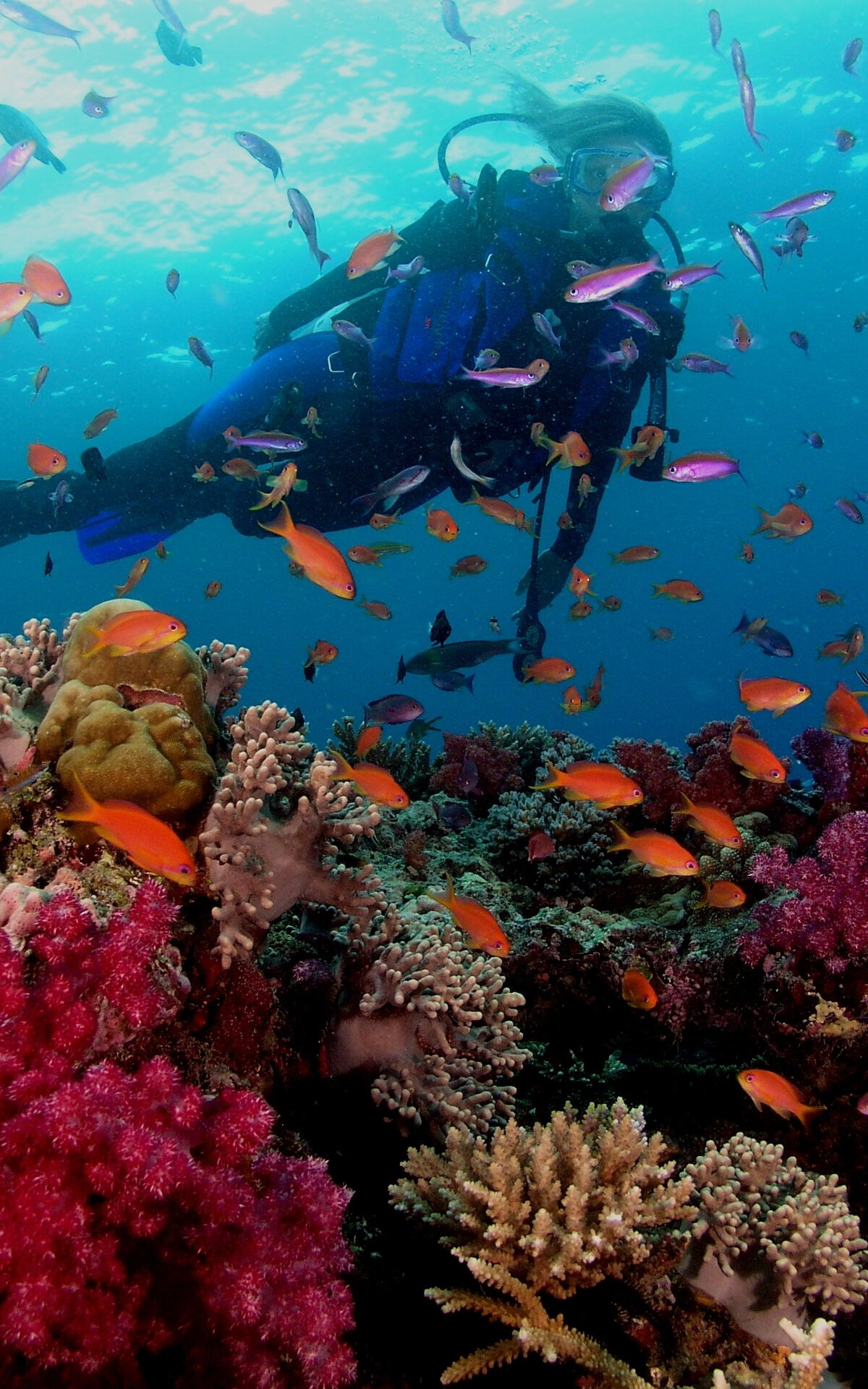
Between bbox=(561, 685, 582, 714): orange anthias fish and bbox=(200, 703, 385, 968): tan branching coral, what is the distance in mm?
3343

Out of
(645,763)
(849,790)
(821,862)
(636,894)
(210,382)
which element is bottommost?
(210,382)

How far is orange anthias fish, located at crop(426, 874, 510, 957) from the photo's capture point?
3.47 meters

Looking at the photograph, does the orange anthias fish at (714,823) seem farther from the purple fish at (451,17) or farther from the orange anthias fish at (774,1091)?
the purple fish at (451,17)

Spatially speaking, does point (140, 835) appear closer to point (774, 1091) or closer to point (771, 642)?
point (774, 1091)

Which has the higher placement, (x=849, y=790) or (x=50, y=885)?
(x=50, y=885)

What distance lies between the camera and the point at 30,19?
28.9 feet

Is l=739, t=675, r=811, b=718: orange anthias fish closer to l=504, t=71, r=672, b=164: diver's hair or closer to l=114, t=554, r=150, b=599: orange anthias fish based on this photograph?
l=114, t=554, r=150, b=599: orange anthias fish

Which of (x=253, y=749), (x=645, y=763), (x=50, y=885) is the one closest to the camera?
(x=50, y=885)

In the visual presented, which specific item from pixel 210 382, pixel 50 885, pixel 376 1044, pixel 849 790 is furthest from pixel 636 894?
pixel 210 382

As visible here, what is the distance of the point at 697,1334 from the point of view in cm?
235

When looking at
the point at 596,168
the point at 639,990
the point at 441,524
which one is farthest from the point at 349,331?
the point at 639,990

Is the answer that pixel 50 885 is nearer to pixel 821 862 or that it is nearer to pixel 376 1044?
pixel 376 1044

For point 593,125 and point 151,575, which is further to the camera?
point 151,575

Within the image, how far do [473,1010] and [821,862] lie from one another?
193cm
